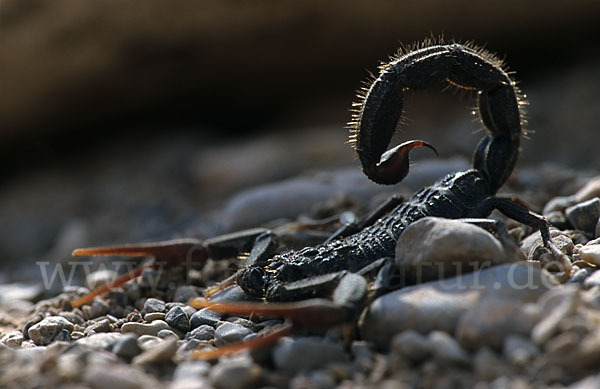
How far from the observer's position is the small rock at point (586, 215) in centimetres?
369

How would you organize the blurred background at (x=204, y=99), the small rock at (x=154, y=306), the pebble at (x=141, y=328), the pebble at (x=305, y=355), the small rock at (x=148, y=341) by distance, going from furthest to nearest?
the blurred background at (x=204, y=99) → the small rock at (x=154, y=306) → the pebble at (x=141, y=328) → the small rock at (x=148, y=341) → the pebble at (x=305, y=355)

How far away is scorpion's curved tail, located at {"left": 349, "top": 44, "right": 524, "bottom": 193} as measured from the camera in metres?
3.27

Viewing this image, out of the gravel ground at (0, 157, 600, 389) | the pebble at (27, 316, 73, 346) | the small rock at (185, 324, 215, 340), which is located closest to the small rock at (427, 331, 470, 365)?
the gravel ground at (0, 157, 600, 389)

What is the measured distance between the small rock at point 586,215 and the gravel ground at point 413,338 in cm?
19

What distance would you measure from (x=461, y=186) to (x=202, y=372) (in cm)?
197

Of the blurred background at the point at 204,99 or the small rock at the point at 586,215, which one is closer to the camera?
the small rock at the point at 586,215

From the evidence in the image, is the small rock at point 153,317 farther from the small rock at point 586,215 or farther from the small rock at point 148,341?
the small rock at point 586,215

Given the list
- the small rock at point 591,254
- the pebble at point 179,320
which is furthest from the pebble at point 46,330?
the small rock at point 591,254

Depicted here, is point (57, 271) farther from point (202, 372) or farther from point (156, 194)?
point (202, 372)

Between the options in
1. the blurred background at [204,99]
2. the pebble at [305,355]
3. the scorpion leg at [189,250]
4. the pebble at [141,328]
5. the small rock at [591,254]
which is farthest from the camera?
the blurred background at [204,99]

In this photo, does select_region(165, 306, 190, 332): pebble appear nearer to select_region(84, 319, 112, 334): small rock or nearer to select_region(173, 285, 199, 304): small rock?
select_region(84, 319, 112, 334): small rock

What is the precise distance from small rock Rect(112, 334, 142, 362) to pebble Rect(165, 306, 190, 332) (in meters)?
0.50

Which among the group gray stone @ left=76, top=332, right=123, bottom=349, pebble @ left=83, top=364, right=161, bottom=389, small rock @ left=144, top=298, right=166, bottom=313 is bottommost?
small rock @ left=144, top=298, right=166, bottom=313

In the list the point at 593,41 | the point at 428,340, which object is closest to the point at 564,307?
the point at 428,340
